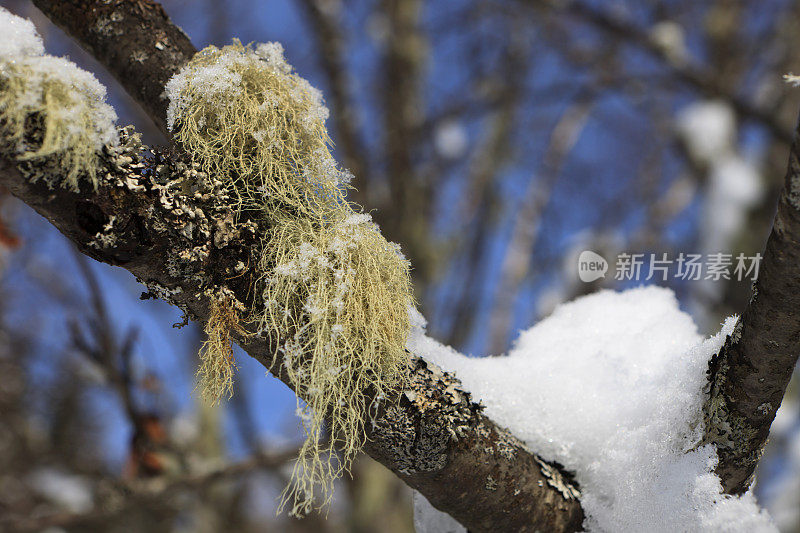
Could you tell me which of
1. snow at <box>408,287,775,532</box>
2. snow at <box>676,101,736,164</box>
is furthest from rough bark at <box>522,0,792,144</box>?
snow at <box>408,287,775,532</box>

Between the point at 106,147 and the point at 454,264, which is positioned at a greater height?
the point at 454,264

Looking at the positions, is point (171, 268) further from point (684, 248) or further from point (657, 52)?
point (684, 248)

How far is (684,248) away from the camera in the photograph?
3682 mm

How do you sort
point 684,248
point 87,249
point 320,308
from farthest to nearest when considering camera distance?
point 684,248
point 320,308
point 87,249

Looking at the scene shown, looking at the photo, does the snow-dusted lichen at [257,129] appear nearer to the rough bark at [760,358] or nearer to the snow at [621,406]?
the snow at [621,406]

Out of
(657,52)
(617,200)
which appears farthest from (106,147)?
(617,200)

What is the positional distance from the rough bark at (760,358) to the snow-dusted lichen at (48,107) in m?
0.74

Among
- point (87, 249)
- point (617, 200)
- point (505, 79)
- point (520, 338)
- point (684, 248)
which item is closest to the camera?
point (87, 249)

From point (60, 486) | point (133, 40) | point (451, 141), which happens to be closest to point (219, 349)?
point (133, 40)

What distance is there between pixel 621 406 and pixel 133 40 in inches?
40.2

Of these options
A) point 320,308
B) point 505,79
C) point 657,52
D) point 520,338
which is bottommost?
point 320,308

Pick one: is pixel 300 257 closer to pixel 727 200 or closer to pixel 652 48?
pixel 652 48

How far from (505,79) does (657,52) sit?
1.82 m

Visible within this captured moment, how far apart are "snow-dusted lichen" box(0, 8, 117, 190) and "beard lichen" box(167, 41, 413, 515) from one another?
0.13 m
